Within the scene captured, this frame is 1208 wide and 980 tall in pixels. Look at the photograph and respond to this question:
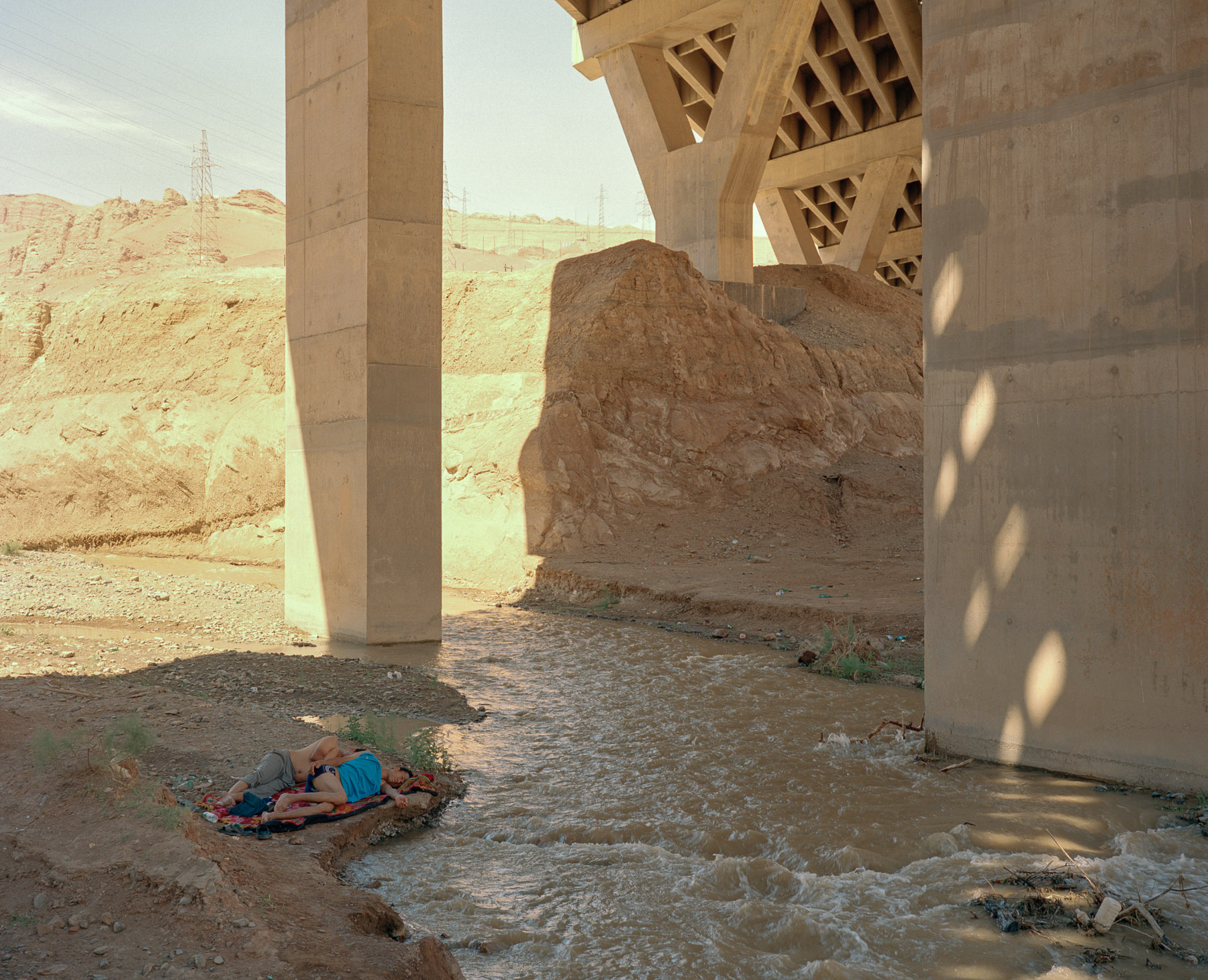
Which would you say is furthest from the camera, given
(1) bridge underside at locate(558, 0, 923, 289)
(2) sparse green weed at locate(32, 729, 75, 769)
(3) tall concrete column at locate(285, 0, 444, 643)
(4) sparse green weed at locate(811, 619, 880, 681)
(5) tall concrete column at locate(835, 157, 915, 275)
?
(5) tall concrete column at locate(835, 157, 915, 275)

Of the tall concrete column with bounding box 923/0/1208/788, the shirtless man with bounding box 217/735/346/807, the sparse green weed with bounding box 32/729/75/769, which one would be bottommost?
the shirtless man with bounding box 217/735/346/807

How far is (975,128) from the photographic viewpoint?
7430mm

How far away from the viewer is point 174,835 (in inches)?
186

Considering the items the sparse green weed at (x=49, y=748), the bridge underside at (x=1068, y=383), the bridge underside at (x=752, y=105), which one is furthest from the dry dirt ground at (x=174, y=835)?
the bridge underside at (x=752, y=105)

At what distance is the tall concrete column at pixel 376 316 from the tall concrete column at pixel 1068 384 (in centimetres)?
652

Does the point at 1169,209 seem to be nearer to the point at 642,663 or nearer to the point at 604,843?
the point at 604,843

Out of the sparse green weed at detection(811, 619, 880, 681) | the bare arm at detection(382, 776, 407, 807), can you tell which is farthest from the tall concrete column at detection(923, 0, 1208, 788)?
the bare arm at detection(382, 776, 407, 807)

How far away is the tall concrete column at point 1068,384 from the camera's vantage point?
21.4 feet

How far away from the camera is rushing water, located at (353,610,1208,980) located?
4707mm

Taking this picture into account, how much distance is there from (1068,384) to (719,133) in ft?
62.1

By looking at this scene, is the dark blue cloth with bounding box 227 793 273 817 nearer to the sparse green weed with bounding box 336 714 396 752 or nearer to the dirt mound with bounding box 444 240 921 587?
the sparse green weed with bounding box 336 714 396 752

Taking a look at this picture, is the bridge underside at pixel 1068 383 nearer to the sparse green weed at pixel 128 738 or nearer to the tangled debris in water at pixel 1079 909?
the tangled debris in water at pixel 1079 909

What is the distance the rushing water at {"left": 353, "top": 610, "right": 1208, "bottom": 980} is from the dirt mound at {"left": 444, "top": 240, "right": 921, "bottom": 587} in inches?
376

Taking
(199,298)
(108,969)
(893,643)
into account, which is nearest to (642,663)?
(893,643)
